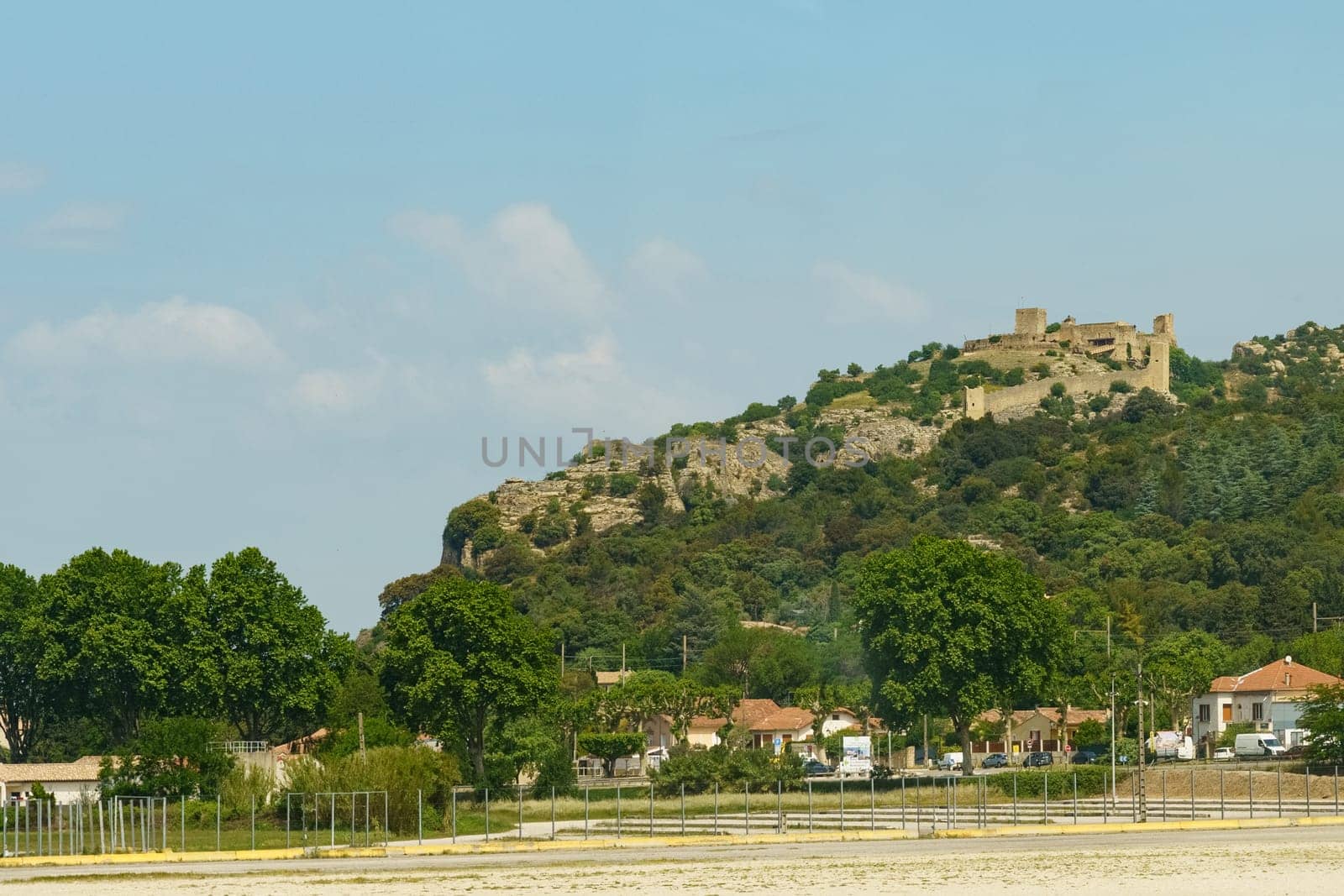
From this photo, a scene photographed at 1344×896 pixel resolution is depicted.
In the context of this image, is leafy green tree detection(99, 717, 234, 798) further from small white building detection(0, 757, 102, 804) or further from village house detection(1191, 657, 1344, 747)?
village house detection(1191, 657, 1344, 747)

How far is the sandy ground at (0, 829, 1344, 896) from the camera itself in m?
43.9

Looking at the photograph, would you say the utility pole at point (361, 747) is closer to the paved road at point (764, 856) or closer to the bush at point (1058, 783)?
the paved road at point (764, 856)

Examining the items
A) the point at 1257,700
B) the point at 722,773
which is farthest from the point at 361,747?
the point at 1257,700

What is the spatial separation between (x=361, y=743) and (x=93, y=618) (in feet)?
71.1

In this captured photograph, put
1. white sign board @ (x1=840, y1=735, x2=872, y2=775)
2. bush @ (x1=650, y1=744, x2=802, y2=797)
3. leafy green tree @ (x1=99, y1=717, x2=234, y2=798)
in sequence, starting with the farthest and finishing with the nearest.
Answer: white sign board @ (x1=840, y1=735, x2=872, y2=775) < bush @ (x1=650, y1=744, x2=802, y2=797) < leafy green tree @ (x1=99, y1=717, x2=234, y2=798)

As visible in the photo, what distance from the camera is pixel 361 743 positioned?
2931 inches

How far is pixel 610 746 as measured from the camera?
104250mm

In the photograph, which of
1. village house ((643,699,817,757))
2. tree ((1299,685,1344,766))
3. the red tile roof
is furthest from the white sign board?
tree ((1299,685,1344,766))

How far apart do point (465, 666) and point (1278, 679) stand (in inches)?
1724

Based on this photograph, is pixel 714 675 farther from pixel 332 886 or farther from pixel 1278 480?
pixel 332 886

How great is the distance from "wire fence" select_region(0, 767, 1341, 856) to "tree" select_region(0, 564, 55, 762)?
911 inches

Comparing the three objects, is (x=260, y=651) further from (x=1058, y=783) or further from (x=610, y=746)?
(x=1058, y=783)

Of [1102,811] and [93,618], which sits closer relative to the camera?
[1102,811]

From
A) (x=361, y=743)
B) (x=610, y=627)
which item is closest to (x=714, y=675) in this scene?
(x=610, y=627)
